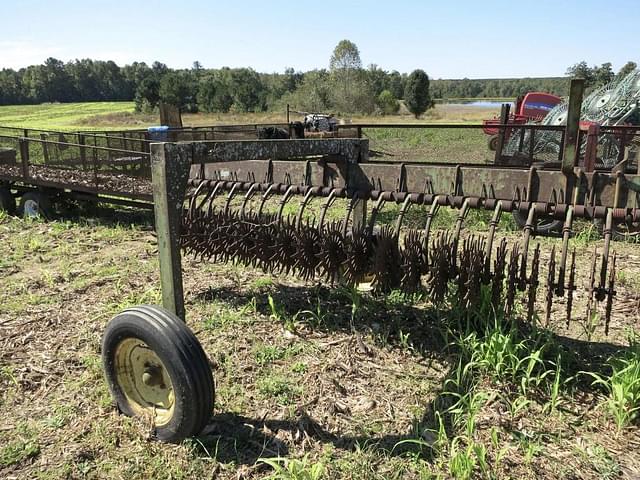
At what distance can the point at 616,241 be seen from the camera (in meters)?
6.78

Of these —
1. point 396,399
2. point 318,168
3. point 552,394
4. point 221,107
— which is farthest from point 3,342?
point 221,107

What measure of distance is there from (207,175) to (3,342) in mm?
2008

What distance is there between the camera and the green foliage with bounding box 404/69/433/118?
61750 mm

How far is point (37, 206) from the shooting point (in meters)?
8.21

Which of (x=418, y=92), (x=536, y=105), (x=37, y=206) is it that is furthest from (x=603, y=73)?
(x=37, y=206)

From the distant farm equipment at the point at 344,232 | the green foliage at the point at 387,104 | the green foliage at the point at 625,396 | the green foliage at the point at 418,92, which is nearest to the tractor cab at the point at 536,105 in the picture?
the distant farm equipment at the point at 344,232

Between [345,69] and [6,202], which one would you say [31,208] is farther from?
[345,69]

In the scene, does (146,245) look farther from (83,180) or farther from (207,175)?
(207,175)

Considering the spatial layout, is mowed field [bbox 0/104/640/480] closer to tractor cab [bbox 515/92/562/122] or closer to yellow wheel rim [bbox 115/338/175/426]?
yellow wheel rim [bbox 115/338/175/426]

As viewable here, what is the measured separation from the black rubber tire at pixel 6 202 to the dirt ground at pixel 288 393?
4.25m

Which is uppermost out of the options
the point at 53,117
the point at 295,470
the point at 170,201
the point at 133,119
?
the point at 53,117

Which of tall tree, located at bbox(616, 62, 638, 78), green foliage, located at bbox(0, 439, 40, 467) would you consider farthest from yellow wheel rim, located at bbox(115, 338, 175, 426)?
tall tree, located at bbox(616, 62, 638, 78)

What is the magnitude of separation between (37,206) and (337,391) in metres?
7.06

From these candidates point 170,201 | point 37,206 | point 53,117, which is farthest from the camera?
point 53,117
